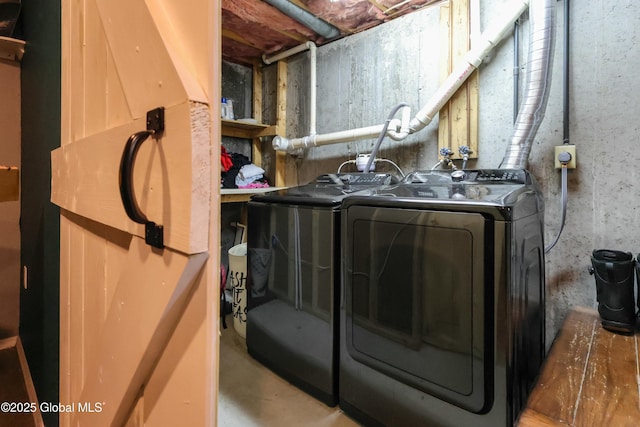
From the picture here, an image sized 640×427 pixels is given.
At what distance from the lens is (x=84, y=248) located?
0.90 metres

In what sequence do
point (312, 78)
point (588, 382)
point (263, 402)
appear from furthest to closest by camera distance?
point (312, 78), point (263, 402), point (588, 382)

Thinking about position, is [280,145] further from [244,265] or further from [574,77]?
[574,77]

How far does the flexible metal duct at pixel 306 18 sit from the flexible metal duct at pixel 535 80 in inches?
54.8

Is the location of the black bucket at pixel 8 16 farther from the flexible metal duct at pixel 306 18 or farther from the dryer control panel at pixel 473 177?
the dryer control panel at pixel 473 177

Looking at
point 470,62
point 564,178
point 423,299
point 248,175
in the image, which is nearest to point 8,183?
point 423,299

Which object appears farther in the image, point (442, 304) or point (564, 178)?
point (564, 178)

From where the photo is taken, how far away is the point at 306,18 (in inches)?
92.2

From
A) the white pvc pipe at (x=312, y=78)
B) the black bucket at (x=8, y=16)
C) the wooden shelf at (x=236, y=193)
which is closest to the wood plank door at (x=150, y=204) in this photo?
the black bucket at (x=8, y=16)

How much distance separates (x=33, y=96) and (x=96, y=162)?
1.38 metres

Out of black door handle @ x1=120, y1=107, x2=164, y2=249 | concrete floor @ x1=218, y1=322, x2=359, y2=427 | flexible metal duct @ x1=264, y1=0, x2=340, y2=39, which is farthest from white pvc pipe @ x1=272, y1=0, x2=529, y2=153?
black door handle @ x1=120, y1=107, x2=164, y2=249

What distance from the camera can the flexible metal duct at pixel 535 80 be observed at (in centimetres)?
151

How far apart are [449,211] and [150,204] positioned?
0.97 meters

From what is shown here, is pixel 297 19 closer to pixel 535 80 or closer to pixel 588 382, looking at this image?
pixel 535 80

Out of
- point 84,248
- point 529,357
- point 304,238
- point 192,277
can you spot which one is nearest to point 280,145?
point 304,238
